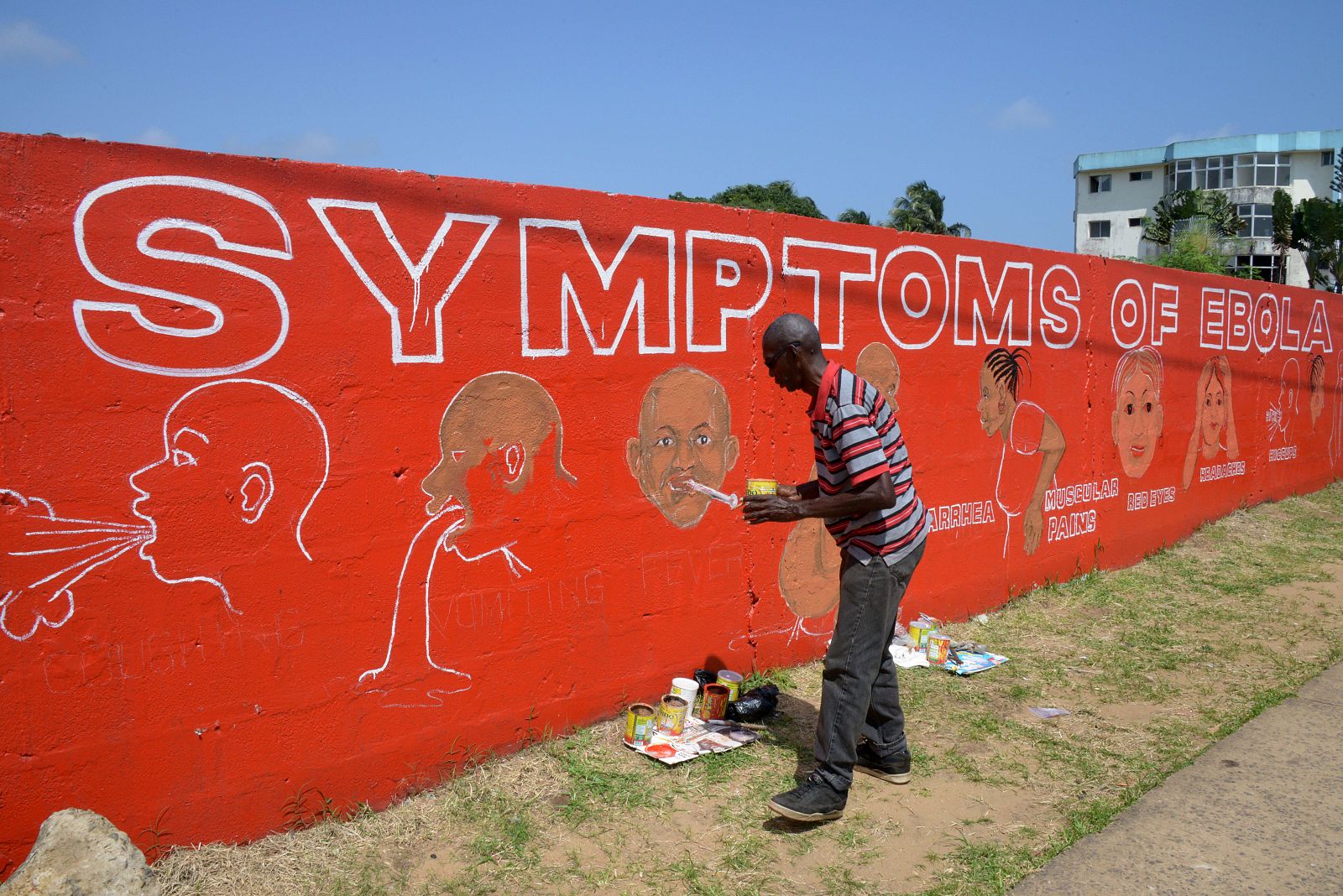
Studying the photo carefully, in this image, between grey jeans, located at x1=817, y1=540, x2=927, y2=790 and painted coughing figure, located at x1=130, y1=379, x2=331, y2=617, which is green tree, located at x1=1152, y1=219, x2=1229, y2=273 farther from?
painted coughing figure, located at x1=130, y1=379, x2=331, y2=617

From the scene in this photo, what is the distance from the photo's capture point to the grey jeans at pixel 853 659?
347cm

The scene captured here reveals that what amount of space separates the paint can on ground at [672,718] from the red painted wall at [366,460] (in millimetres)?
217

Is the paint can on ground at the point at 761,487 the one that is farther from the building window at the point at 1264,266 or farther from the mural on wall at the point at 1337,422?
the building window at the point at 1264,266

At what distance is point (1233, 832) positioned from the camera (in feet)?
11.3

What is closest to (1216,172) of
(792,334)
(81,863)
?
(792,334)

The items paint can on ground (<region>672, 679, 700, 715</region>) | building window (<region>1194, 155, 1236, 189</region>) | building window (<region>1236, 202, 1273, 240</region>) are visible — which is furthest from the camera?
building window (<region>1194, 155, 1236, 189</region>)

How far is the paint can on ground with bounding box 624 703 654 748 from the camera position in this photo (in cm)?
404

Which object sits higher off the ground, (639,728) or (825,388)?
(825,388)

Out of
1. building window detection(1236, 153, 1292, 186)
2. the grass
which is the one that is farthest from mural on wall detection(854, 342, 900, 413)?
building window detection(1236, 153, 1292, 186)

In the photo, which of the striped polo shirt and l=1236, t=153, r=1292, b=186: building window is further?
l=1236, t=153, r=1292, b=186: building window

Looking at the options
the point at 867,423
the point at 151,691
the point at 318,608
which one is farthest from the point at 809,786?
the point at 151,691

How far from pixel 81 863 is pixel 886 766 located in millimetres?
2820

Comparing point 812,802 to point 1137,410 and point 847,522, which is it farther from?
point 1137,410

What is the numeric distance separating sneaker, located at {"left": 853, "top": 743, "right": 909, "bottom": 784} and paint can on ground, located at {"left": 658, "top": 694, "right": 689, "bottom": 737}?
0.77 metres
